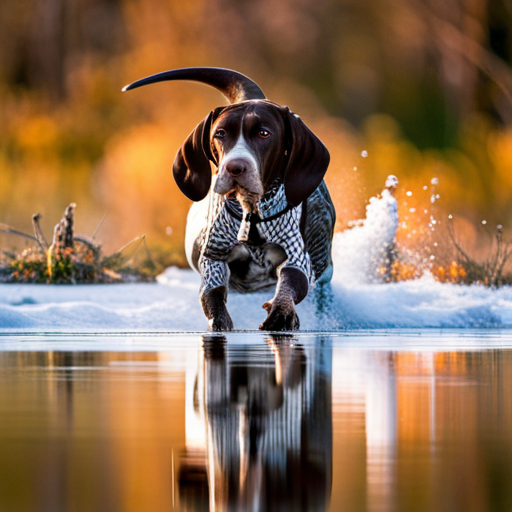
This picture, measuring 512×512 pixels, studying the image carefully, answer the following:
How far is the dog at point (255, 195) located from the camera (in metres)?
4.18

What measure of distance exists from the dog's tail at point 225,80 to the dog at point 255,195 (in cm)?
57

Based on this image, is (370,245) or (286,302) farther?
(370,245)

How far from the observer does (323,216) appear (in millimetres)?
5133

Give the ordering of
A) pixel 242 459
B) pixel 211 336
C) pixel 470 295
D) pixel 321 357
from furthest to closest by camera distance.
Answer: pixel 470 295
pixel 211 336
pixel 321 357
pixel 242 459

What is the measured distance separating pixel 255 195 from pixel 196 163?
16.3 inches

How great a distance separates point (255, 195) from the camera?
4.30 m

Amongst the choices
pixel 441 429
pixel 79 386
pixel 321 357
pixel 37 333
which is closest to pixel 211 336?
pixel 37 333

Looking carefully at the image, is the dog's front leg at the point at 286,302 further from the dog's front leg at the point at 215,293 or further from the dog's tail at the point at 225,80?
the dog's tail at the point at 225,80

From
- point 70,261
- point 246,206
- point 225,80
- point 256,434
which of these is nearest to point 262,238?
point 246,206

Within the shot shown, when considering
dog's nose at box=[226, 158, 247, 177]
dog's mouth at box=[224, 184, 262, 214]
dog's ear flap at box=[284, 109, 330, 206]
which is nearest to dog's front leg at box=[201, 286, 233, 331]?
dog's mouth at box=[224, 184, 262, 214]

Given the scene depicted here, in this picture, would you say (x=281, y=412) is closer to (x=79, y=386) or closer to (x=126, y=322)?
(x=79, y=386)

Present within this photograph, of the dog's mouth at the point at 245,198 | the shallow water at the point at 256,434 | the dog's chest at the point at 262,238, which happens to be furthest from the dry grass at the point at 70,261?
the shallow water at the point at 256,434

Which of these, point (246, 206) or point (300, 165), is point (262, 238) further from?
point (300, 165)

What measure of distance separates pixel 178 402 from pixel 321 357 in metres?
1.02
